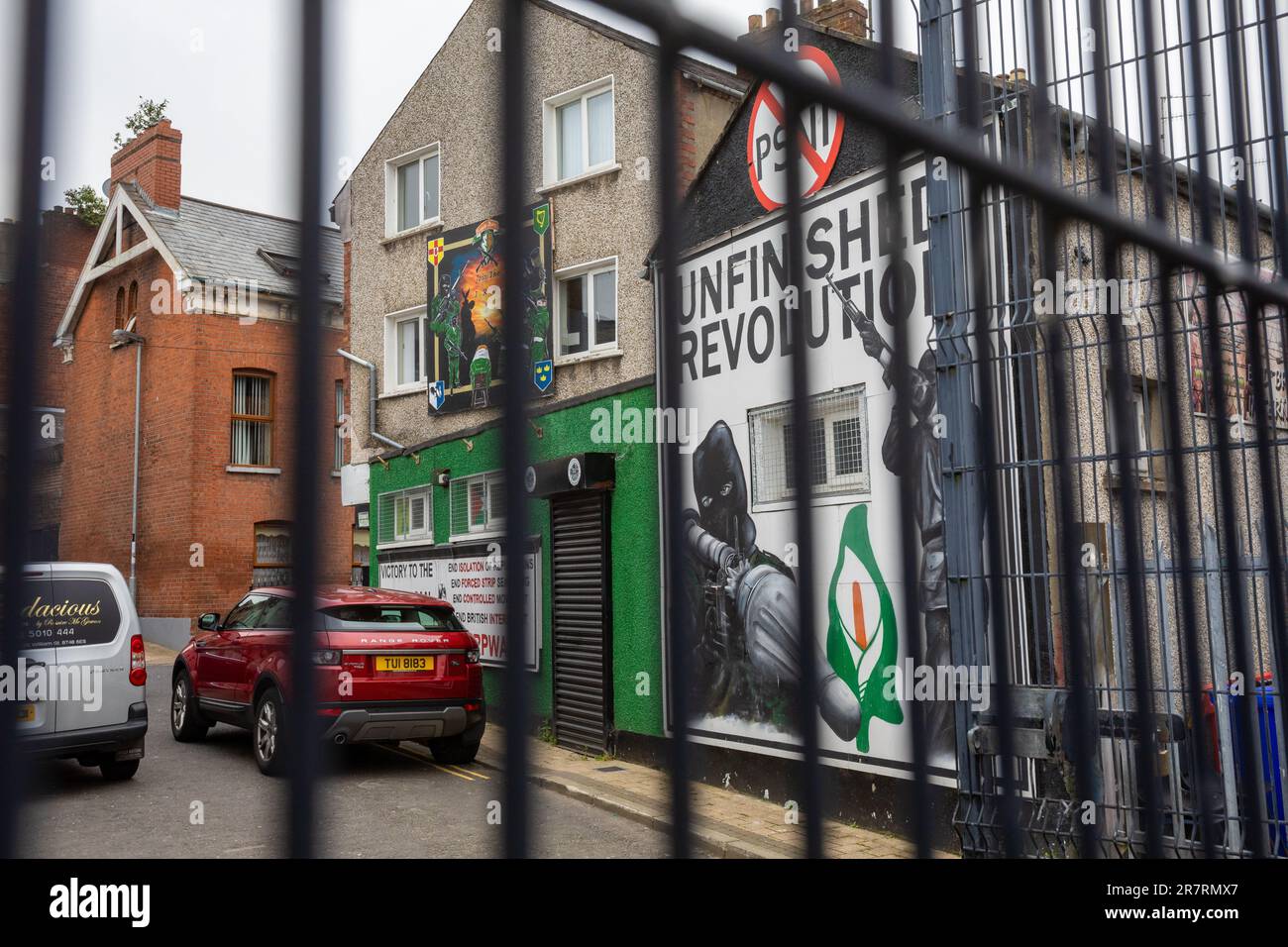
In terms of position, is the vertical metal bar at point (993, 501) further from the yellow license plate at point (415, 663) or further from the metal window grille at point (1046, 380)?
the yellow license plate at point (415, 663)

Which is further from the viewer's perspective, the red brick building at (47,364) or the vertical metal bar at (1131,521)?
the vertical metal bar at (1131,521)

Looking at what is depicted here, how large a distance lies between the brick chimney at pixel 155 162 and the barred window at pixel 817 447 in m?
0.62

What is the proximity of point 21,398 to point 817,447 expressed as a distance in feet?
2.38

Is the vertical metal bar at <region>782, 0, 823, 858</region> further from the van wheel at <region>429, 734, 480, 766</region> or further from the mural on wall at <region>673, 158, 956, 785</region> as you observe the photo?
the van wheel at <region>429, 734, 480, 766</region>

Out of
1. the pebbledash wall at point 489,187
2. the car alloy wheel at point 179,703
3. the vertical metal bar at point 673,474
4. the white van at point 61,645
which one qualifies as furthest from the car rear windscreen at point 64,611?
the car alloy wheel at point 179,703

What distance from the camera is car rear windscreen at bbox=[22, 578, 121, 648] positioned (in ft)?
2.27

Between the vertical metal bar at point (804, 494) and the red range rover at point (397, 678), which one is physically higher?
the vertical metal bar at point (804, 494)

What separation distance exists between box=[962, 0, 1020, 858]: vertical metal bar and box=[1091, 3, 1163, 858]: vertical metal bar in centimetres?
31

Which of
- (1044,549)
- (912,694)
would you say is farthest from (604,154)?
(912,694)

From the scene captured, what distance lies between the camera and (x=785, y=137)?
1146 mm

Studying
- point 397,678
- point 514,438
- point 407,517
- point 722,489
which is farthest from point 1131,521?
point 407,517

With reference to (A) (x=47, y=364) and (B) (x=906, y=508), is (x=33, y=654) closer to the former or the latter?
(A) (x=47, y=364)

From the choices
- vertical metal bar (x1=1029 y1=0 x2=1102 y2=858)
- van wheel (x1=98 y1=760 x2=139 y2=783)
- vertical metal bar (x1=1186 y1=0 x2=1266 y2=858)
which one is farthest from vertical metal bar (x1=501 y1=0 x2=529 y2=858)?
van wheel (x1=98 y1=760 x2=139 y2=783)

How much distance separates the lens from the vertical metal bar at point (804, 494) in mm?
1118
